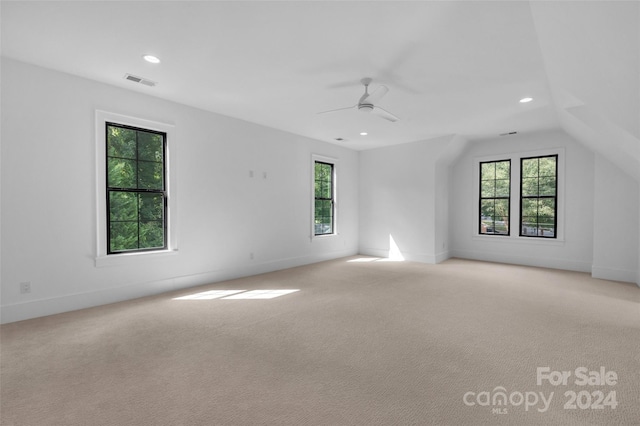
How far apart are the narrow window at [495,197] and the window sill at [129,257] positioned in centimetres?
659

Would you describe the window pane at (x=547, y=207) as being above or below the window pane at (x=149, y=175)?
below

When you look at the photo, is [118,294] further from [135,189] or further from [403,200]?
[403,200]

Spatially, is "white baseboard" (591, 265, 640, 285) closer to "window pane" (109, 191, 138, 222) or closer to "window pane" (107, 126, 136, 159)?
"window pane" (109, 191, 138, 222)

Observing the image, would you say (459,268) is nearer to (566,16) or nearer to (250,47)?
(566,16)

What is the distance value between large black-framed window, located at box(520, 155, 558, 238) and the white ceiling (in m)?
2.05

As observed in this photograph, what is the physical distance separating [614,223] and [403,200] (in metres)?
3.67

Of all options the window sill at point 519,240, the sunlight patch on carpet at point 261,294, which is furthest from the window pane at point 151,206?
the window sill at point 519,240

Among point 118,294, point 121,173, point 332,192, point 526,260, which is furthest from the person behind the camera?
point 332,192

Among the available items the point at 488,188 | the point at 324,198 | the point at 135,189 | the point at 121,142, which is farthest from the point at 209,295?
the point at 488,188

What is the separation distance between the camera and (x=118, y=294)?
391 centimetres

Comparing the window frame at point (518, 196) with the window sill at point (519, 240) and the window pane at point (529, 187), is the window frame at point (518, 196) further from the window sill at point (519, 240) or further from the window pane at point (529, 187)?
the window pane at point (529, 187)

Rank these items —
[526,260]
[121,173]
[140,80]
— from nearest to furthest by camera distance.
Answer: [140,80]
[121,173]
[526,260]

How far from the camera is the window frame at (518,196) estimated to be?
5957 millimetres

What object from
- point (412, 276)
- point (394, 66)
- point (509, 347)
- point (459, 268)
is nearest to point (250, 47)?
point (394, 66)
